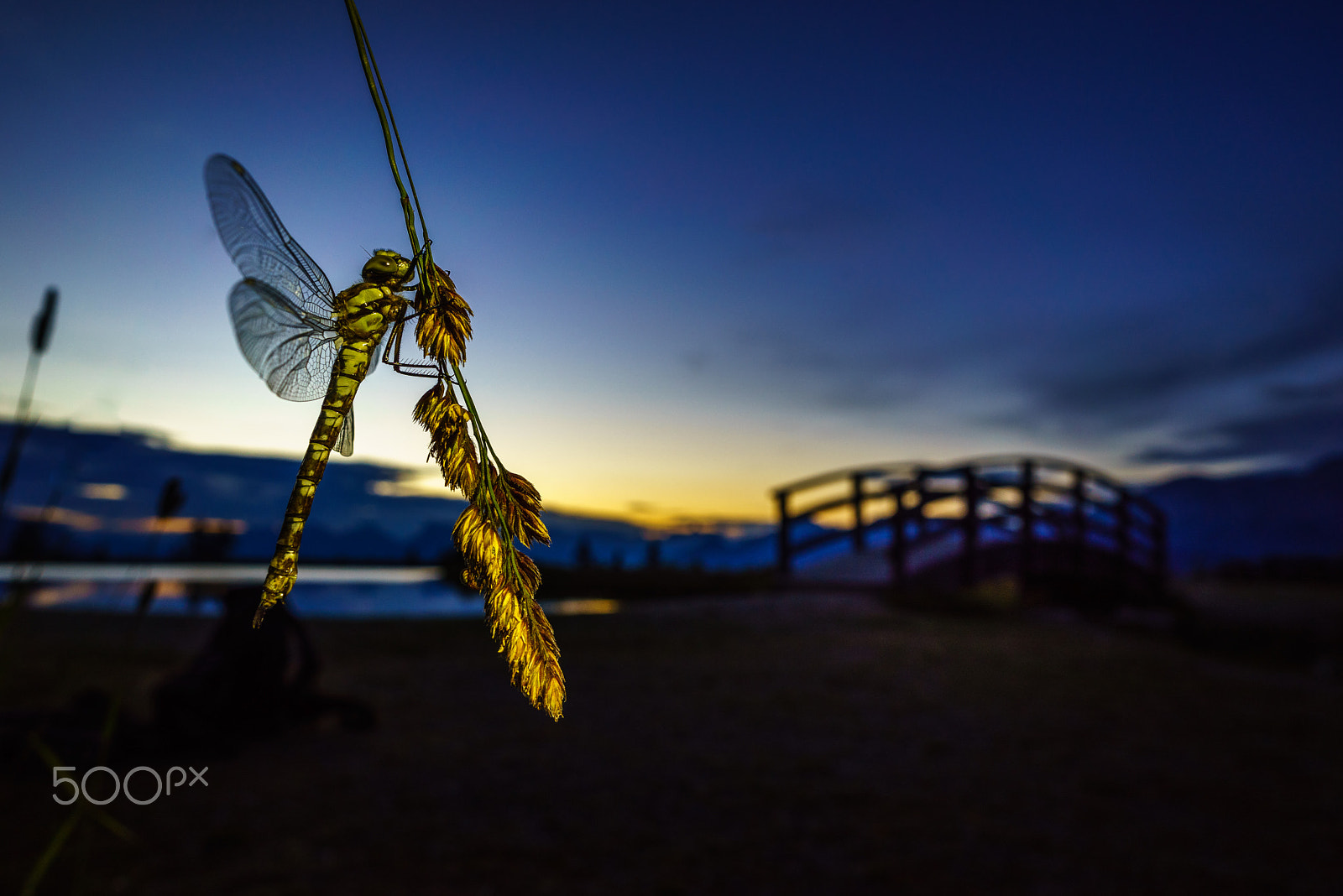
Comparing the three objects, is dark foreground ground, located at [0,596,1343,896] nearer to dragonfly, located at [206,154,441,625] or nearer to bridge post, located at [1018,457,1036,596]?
dragonfly, located at [206,154,441,625]

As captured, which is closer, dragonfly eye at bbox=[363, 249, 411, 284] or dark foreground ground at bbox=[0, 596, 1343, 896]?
dragonfly eye at bbox=[363, 249, 411, 284]

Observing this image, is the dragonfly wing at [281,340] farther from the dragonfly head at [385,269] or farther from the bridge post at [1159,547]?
the bridge post at [1159,547]

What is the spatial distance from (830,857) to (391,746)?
3898 millimetres

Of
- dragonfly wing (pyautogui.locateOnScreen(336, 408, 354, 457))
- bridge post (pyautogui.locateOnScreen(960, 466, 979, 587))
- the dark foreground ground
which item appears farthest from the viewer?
bridge post (pyautogui.locateOnScreen(960, 466, 979, 587))

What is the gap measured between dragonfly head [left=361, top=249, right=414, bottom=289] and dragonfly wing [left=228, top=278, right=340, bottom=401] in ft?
0.52

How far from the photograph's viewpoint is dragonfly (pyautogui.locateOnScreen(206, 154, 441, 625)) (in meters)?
0.30

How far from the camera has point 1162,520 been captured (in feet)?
57.8

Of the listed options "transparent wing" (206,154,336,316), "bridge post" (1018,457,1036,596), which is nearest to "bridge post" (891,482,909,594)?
"bridge post" (1018,457,1036,596)

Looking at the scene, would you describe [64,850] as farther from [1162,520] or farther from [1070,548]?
[1162,520]

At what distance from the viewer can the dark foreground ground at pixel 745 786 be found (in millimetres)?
4500

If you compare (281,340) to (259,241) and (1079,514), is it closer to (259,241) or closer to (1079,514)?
(259,241)

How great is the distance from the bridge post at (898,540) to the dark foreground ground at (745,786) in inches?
159

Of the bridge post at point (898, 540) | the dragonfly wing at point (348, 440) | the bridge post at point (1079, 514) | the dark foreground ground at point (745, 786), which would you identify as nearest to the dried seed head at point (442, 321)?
the dragonfly wing at point (348, 440)

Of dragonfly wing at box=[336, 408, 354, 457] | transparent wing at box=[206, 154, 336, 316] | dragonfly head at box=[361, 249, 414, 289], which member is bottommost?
dragonfly wing at box=[336, 408, 354, 457]
